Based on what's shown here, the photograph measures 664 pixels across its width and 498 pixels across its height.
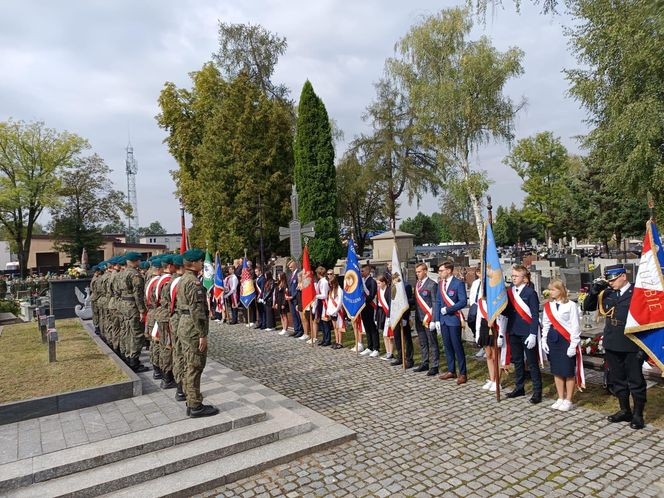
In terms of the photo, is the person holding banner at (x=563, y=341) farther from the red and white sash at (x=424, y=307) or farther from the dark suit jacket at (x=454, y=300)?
the red and white sash at (x=424, y=307)

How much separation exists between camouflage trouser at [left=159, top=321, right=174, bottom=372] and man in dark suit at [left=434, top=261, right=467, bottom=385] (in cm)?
455

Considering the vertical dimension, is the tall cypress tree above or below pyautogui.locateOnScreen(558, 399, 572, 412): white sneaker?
above

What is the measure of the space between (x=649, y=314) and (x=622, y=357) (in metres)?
0.65

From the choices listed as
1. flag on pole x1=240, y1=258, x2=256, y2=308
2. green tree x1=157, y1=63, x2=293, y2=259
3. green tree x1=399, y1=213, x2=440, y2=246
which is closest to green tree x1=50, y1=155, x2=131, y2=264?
green tree x1=157, y1=63, x2=293, y2=259

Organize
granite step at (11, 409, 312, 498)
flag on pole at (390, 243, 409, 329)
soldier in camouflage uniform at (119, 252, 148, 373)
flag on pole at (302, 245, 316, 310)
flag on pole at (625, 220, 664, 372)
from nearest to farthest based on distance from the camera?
granite step at (11, 409, 312, 498) → flag on pole at (625, 220, 664, 372) → soldier in camouflage uniform at (119, 252, 148, 373) → flag on pole at (390, 243, 409, 329) → flag on pole at (302, 245, 316, 310)

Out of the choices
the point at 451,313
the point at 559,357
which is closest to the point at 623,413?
the point at 559,357


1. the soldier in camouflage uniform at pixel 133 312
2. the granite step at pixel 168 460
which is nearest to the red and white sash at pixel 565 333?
the granite step at pixel 168 460

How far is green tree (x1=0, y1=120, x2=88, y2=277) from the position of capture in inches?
1545

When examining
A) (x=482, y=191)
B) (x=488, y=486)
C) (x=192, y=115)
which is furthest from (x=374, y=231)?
(x=488, y=486)

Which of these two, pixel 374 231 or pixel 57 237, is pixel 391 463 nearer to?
pixel 374 231

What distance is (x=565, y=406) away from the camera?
632 centimetres

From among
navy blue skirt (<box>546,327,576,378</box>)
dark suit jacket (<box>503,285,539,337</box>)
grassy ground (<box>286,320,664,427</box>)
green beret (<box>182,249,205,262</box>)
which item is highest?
green beret (<box>182,249,205,262</box>)

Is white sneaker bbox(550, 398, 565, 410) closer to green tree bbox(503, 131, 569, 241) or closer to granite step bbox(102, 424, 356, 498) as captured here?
granite step bbox(102, 424, 356, 498)

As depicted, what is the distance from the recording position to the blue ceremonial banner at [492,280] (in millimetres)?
6875
